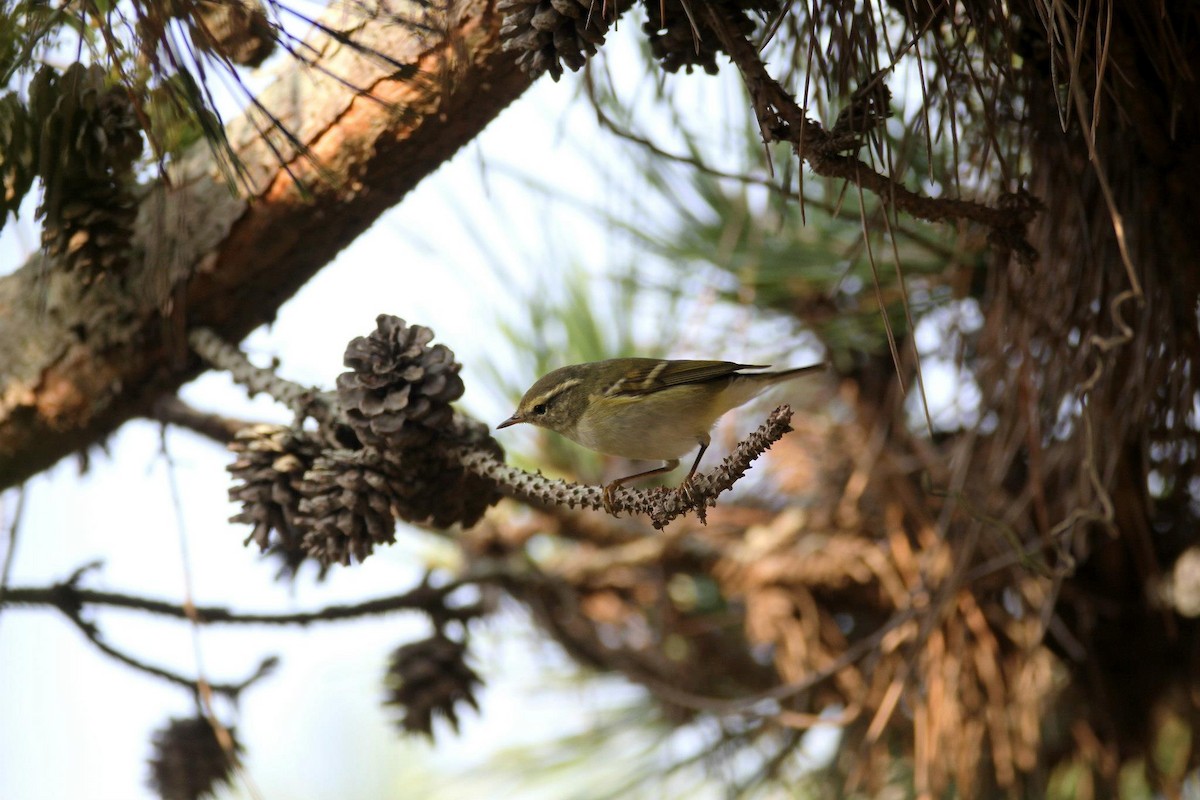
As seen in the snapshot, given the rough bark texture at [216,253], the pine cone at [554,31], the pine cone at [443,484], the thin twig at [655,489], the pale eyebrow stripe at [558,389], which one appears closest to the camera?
the thin twig at [655,489]

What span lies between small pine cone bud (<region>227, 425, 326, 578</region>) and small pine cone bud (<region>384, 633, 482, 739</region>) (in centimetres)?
61

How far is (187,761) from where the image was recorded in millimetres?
1979

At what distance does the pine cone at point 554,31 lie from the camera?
4.00 ft

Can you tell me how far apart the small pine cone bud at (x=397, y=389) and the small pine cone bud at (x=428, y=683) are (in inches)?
30.0

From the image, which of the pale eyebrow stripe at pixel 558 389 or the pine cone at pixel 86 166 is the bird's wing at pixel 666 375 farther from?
the pine cone at pixel 86 166

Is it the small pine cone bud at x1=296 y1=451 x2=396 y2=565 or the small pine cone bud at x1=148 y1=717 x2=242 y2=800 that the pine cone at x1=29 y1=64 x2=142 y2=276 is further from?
the small pine cone bud at x1=148 y1=717 x2=242 y2=800

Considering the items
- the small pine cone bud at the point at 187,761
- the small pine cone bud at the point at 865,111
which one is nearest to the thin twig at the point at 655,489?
the small pine cone bud at the point at 865,111

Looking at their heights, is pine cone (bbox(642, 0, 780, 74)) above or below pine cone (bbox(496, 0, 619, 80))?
above

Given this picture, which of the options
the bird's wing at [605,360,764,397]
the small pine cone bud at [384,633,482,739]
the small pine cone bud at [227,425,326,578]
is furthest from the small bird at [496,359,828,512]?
the small pine cone bud at [227,425,326,578]

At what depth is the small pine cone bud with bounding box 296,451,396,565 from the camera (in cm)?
139

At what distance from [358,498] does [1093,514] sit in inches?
42.2

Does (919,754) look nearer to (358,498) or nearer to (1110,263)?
(1110,263)

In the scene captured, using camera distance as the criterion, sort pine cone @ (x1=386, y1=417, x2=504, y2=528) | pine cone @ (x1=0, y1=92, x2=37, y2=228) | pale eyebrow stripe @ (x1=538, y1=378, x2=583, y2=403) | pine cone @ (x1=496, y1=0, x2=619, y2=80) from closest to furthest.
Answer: pine cone @ (x1=496, y1=0, x2=619, y2=80) < pine cone @ (x1=0, y1=92, x2=37, y2=228) < pine cone @ (x1=386, y1=417, x2=504, y2=528) < pale eyebrow stripe @ (x1=538, y1=378, x2=583, y2=403)

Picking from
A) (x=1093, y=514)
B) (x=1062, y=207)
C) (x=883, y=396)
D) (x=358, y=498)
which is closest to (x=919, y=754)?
(x=1093, y=514)
